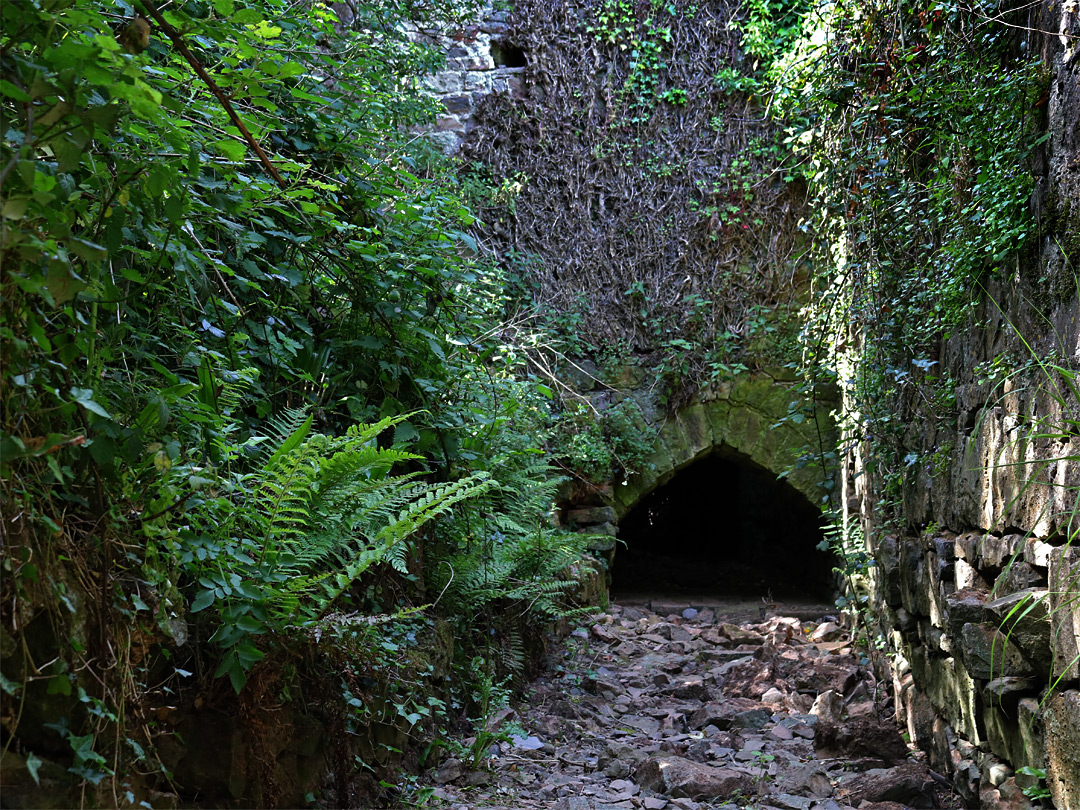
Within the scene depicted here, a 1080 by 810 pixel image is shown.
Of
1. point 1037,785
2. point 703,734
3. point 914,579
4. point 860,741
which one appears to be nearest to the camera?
point 1037,785

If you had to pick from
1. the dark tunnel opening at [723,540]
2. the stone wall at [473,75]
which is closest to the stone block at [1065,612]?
the dark tunnel opening at [723,540]

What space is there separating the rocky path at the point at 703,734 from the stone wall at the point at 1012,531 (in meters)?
0.33

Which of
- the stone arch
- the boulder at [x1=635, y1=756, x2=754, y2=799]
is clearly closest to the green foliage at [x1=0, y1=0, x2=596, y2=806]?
the boulder at [x1=635, y1=756, x2=754, y2=799]

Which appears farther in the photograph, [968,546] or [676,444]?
[676,444]

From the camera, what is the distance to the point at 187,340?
84.4 inches

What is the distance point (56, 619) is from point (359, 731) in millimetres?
1135

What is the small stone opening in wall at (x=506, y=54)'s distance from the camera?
761 cm

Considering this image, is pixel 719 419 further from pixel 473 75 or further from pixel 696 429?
pixel 473 75

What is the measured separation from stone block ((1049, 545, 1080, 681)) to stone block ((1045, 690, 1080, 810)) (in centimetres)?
7

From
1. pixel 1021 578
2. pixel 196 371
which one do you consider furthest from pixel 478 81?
pixel 1021 578

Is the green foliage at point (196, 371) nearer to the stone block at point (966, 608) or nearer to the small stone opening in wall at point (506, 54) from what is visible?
the stone block at point (966, 608)

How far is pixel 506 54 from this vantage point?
25.3 ft

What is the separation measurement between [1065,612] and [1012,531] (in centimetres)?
44

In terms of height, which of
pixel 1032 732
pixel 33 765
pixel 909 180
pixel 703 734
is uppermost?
pixel 909 180
